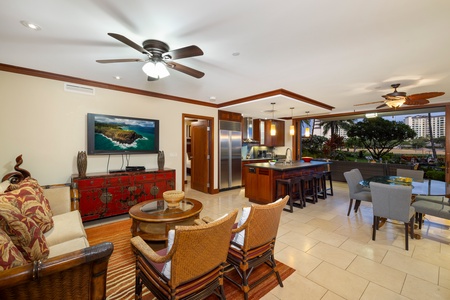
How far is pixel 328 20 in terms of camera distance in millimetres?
1879

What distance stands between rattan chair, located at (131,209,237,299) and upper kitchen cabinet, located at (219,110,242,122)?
476 centimetres

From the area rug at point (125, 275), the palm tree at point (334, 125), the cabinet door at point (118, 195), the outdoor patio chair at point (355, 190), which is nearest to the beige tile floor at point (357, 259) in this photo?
the area rug at point (125, 275)

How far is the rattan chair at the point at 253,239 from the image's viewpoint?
1.71m

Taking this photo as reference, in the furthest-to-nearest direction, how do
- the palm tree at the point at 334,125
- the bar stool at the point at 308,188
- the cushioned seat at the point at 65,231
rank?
the palm tree at the point at 334,125 → the bar stool at the point at 308,188 → the cushioned seat at the point at 65,231

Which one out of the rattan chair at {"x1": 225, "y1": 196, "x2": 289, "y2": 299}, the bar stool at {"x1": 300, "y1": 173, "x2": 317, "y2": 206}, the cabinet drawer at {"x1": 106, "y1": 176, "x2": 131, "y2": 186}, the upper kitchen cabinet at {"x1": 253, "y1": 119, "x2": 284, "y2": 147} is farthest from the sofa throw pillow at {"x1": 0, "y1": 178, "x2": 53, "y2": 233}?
the upper kitchen cabinet at {"x1": 253, "y1": 119, "x2": 284, "y2": 147}

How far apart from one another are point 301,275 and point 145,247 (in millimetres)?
1720

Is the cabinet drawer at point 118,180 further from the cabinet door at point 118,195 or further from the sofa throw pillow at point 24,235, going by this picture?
the sofa throw pillow at point 24,235

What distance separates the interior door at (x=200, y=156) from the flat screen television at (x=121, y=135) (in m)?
1.68

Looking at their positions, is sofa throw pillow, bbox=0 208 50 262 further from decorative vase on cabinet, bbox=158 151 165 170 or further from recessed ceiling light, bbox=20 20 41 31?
decorative vase on cabinet, bbox=158 151 165 170

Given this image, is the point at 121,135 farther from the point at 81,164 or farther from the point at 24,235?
the point at 24,235

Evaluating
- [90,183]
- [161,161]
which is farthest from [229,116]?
[90,183]

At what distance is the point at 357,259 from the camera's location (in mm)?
2467

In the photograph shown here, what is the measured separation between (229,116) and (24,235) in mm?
5353

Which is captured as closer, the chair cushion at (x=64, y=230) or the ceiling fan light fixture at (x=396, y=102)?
the chair cushion at (x=64, y=230)
